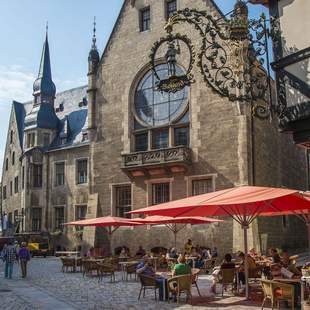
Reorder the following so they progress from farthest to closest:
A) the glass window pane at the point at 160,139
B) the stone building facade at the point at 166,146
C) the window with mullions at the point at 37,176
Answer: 1. the window with mullions at the point at 37,176
2. the glass window pane at the point at 160,139
3. the stone building facade at the point at 166,146

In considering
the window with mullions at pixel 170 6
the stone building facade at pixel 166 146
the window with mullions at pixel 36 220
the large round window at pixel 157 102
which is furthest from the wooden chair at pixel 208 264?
the window with mullions at pixel 36 220

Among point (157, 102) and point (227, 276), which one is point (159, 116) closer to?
point (157, 102)

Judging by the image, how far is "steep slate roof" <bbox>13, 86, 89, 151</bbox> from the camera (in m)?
40.7

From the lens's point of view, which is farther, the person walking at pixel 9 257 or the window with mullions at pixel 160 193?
the window with mullions at pixel 160 193

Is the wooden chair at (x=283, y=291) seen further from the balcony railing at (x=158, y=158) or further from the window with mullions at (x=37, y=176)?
the window with mullions at (x=37, y=176)

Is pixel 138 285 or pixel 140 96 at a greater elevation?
pixel 140 96

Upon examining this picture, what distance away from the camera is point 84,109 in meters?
42.7

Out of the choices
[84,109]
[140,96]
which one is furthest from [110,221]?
[84,109]

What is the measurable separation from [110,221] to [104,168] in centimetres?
960

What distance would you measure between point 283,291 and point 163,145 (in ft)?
62.1

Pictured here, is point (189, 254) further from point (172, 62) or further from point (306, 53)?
point (306, 53)

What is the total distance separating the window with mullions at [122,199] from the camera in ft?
97.2

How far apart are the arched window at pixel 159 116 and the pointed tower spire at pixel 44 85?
54.3 feet

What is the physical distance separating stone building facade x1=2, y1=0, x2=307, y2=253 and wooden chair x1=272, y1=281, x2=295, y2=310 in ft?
45.0
